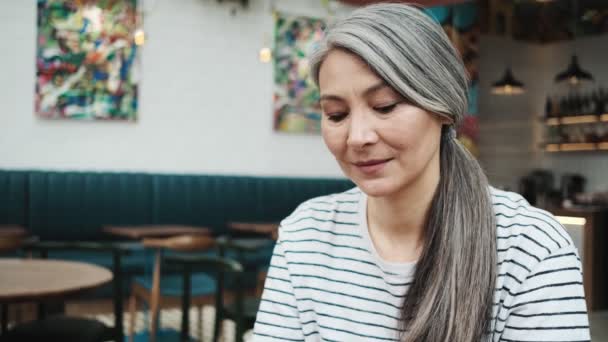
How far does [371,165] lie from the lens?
88 cm

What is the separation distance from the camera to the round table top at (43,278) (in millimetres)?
2182

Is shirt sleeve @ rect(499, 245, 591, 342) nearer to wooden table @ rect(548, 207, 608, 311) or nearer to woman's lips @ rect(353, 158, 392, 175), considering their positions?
woman's lips @ rect(353, 158, 392, 175)

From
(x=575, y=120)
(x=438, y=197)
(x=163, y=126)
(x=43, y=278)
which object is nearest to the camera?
(x=438, y=197)

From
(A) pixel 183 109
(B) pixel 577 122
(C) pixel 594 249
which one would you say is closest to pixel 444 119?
(A) pixel 183 109

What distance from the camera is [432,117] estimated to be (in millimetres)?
866

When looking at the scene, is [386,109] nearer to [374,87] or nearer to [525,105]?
[374,87]

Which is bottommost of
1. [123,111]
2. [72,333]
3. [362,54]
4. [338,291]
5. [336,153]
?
[72,333]

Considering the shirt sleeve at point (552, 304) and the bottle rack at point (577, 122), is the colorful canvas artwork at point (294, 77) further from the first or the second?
the shirt sleeve at point (552, 304)

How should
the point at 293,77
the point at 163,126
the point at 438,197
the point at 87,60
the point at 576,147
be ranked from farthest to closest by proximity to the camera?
the point at 576,147 → the point at 293,77 → the point at 163,126 → the point at 87,60 → the point at 438,197

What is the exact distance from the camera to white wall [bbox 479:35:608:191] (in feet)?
29.5

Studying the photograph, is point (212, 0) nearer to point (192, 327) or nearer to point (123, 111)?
point (123, 111)

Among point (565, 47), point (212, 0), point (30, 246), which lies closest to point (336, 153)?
point (30, 246)

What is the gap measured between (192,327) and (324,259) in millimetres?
3722

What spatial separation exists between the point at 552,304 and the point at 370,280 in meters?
0.28
